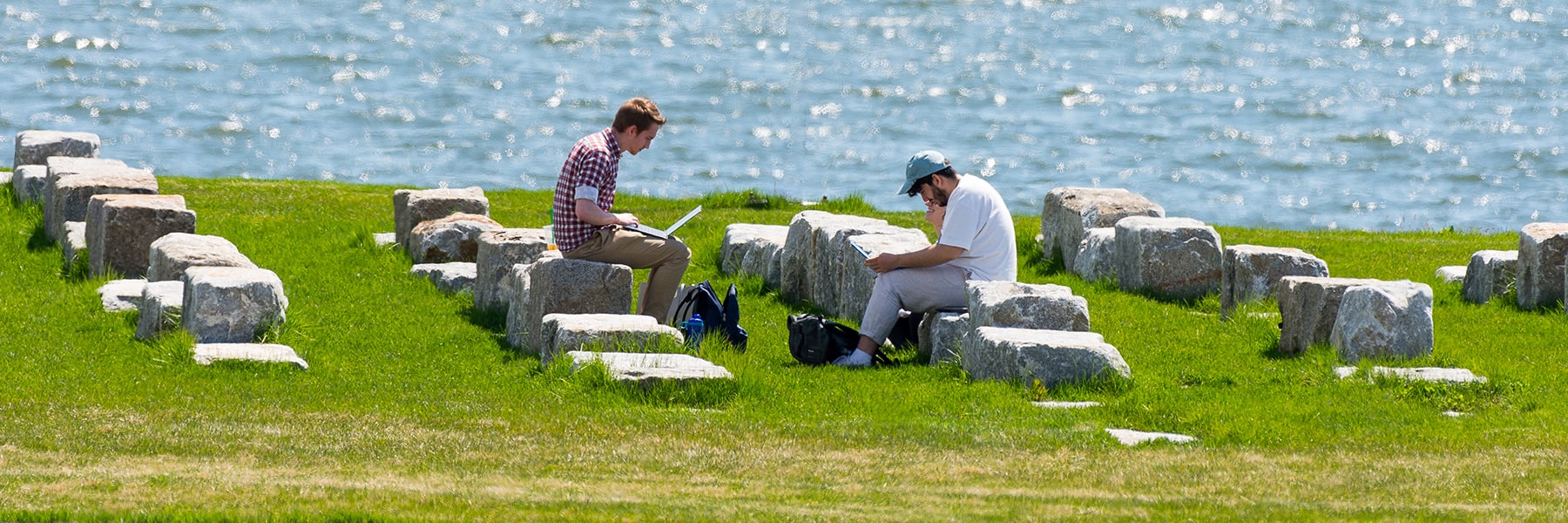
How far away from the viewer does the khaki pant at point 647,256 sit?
11711mm

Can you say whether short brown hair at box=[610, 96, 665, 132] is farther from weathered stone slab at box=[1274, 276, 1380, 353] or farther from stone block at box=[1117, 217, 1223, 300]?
stone block at box=[1117, 217, 1223, 300]

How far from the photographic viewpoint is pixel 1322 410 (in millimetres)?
9438

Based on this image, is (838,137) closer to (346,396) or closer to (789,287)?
(789,287)

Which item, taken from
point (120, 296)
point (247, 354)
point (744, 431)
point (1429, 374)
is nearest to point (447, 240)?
point (120, 296)

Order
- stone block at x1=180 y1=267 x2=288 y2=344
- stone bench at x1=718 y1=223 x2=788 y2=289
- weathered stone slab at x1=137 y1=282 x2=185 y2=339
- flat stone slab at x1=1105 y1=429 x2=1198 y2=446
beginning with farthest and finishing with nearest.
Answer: stone bench at x1=718 y1=223 x2=788 y2=289 < weathered stone slab at x1=137 y1=282 x2=185 y2=339 < stone block at x1=180 y1=267 x2=288 y2=344 < flat stone slab at x1=1105 y1=429 x2=1198 y2=446

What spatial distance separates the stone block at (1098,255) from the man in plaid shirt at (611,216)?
4.36m

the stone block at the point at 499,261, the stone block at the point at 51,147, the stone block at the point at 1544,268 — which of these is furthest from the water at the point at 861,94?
the stone block at the point at 499,261

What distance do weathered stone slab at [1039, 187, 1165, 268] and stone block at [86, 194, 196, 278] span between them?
7378mm

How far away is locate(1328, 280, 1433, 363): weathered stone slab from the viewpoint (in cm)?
1086

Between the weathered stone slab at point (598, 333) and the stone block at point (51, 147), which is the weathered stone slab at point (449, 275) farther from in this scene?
the stone block at point (51, 147)

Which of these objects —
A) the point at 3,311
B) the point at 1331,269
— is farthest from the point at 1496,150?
the point at 3,311

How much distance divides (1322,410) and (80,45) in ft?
130

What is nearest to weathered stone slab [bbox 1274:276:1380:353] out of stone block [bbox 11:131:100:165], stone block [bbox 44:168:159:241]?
stone block [bbox 44:168:159:241]

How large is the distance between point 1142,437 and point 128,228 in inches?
340
